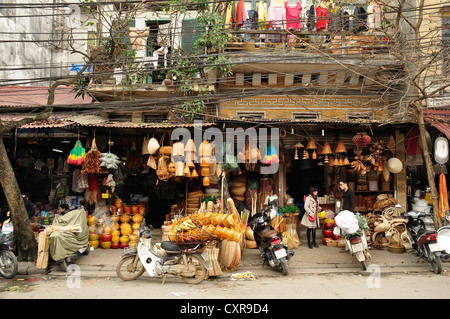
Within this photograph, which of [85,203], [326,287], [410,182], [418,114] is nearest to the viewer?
[326,287]

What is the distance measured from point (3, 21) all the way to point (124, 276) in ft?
39.9

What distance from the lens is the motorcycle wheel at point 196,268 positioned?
700 cm

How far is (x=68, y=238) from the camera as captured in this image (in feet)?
26.3

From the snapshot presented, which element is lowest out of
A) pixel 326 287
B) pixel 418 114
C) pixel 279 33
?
pixel 326 287

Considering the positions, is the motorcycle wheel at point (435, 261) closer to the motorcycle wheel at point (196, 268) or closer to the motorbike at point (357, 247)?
the motorbike at point (357, 247)

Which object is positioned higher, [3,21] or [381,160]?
[3,21]

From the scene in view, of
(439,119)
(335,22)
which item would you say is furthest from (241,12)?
(439,119)

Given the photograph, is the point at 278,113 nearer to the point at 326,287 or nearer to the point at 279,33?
the point at 279,33

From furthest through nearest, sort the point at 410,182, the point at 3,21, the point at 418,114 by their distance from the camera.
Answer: the point at 3,21
the point at 410,182
the point at 418,114

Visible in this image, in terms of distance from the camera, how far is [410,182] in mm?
12695

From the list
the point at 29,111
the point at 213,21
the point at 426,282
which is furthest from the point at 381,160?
the point at 29,111

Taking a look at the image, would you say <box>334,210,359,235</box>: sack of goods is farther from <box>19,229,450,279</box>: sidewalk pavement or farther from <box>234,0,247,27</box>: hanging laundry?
<box>234,0,247,27</box>: hanging laundry

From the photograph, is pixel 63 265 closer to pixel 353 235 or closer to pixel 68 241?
pixel 68 241

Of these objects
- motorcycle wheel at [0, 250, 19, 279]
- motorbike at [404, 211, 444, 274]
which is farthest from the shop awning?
motorcycle wheel at [0, 250, 19, 279]
